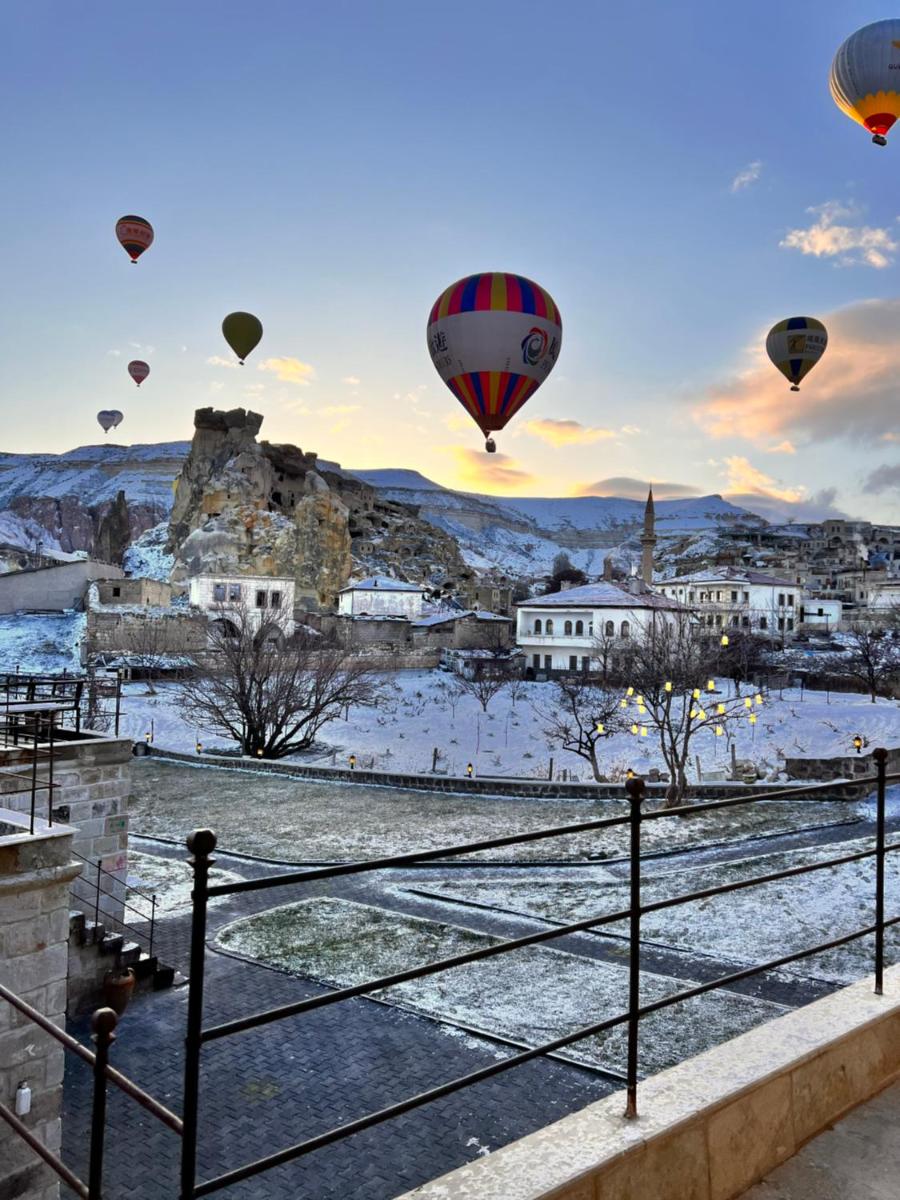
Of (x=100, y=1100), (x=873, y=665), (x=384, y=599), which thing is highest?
(x=384, y=599)

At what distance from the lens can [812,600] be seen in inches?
3536

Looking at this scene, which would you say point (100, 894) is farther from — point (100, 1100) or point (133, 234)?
point (133, 234)

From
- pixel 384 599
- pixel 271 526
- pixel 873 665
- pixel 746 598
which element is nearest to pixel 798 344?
pixel 873 665

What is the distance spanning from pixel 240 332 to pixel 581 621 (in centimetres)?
3205

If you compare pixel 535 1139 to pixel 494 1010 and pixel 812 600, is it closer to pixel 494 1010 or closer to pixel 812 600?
A: pixel 494 1010

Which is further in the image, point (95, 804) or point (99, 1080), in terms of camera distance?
Result: point (95, 804)

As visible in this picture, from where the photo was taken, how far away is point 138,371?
8169 centimetres

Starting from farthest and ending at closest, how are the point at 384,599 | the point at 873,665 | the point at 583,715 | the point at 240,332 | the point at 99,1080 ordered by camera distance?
the point at 384,599
the point at 240,332
the point at 873,665
the point at 583,715
the point at 99,1080

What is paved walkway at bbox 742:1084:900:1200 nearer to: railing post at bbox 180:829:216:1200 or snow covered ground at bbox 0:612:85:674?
railing post at bbox 180:829:216:1200

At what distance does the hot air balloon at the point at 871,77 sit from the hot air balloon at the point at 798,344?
9.00m

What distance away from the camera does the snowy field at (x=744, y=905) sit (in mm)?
10916

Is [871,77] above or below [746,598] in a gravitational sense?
above

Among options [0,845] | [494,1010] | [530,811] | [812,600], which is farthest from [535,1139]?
[812,600]

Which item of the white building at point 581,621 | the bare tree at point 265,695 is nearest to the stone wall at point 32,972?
the bare tree at point 265,695
